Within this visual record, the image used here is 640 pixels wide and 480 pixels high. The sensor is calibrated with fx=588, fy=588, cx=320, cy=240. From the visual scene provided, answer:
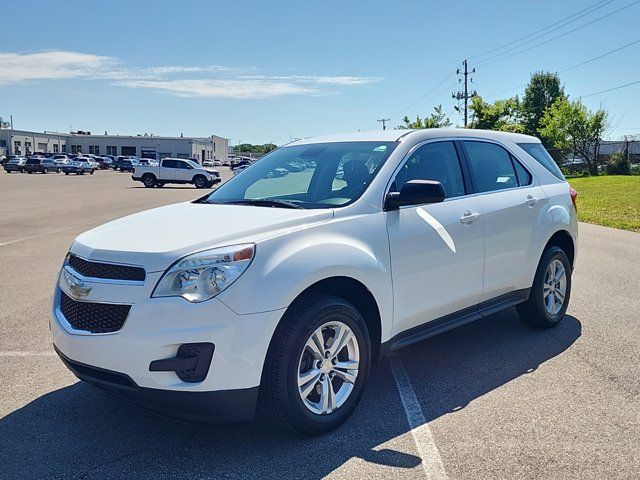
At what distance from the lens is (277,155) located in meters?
5.23

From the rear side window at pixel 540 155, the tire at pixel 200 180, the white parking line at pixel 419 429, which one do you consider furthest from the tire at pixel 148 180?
the white parking line at pixel 419 429

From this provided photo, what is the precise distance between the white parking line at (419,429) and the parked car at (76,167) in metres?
61.3

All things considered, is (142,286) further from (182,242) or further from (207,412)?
(207,412)

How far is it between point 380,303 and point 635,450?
5.54ft

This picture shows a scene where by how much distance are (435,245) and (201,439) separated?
2.06 metres

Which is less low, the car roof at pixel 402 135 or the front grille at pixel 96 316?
the car roof at pixel 402 135

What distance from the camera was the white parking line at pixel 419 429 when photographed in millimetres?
3182

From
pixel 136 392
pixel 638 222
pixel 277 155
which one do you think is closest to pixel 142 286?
pixel 136 392

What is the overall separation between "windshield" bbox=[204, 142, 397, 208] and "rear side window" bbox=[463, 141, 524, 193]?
0.97 meters

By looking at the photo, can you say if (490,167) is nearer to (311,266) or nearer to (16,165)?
(311,266)

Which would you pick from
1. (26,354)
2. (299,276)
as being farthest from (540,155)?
(26,354)

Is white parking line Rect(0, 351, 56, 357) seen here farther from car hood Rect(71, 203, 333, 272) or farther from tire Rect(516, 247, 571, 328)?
tire Rect(516, 247, 571, 328)

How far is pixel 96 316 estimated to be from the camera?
3254 mm

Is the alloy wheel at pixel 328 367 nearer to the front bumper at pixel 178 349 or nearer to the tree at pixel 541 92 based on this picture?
the front bumper at pixel 178 349
